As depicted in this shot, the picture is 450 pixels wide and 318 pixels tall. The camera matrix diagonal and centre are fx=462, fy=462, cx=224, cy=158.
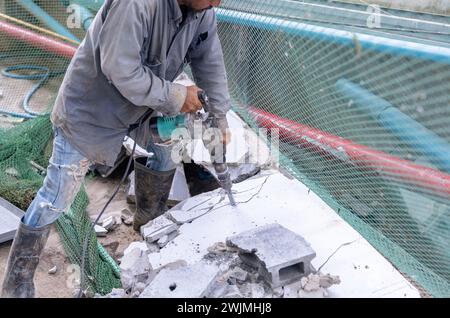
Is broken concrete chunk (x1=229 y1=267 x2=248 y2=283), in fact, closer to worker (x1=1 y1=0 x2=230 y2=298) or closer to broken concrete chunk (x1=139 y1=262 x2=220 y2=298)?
broken concrete chunk (x1=139 y1=262 x2=220 y2=298)

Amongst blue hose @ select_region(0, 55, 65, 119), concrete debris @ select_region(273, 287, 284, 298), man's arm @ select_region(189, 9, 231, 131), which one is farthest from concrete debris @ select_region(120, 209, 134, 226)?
blue hose @ select_region(0, 55, 65, 119)

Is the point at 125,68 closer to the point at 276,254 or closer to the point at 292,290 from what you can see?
the point at 276,254

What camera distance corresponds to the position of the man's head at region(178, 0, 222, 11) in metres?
2.07

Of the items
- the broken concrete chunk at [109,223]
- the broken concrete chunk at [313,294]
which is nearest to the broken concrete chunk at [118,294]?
the broken concrete chunk at [313,294]

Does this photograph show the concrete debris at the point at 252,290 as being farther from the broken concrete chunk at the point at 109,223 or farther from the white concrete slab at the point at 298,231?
the broken concrete chunk at the point at 109,223

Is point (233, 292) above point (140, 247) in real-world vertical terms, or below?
above

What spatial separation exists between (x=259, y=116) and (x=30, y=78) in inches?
139

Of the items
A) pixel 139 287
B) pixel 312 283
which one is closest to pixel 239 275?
pixel 312 283

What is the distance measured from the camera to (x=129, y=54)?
6.63 feet

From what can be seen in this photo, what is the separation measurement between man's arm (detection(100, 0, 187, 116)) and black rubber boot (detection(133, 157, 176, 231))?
966 mm

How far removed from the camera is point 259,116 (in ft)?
12.0

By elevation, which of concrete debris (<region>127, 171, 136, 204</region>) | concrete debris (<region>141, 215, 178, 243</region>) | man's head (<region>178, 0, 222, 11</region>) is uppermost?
man's head (<region>178, 0, 222, 11</region>)

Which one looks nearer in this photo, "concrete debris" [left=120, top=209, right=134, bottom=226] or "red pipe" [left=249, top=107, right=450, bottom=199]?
"red pipe" [left=249, top=107, right=450, bottom=199]

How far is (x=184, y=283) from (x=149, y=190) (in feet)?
3.86
